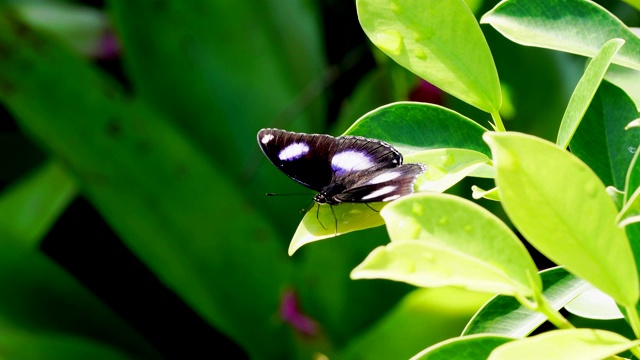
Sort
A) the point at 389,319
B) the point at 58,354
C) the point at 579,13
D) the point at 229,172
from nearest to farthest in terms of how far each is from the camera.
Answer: the point at 579,13 → the point at 389,319 → the point at 58,354 → the point at 229,172

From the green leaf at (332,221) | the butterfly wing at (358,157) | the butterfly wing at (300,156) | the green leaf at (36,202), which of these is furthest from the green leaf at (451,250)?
the green leaf at (36,202)

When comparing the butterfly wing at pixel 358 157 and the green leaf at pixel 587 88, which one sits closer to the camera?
the green leaf at pixel 587 88

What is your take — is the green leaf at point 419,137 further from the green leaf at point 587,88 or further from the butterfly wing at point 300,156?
the butterfly wing at point 300,156

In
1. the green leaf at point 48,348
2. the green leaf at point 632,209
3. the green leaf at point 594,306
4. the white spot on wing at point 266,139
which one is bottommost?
the green leaf at point 48,348

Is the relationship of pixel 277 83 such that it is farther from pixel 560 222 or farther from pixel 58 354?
pixel 560 222

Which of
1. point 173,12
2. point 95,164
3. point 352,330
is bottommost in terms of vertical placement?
point 352,330

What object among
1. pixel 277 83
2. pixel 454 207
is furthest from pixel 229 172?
pixel 454 207
